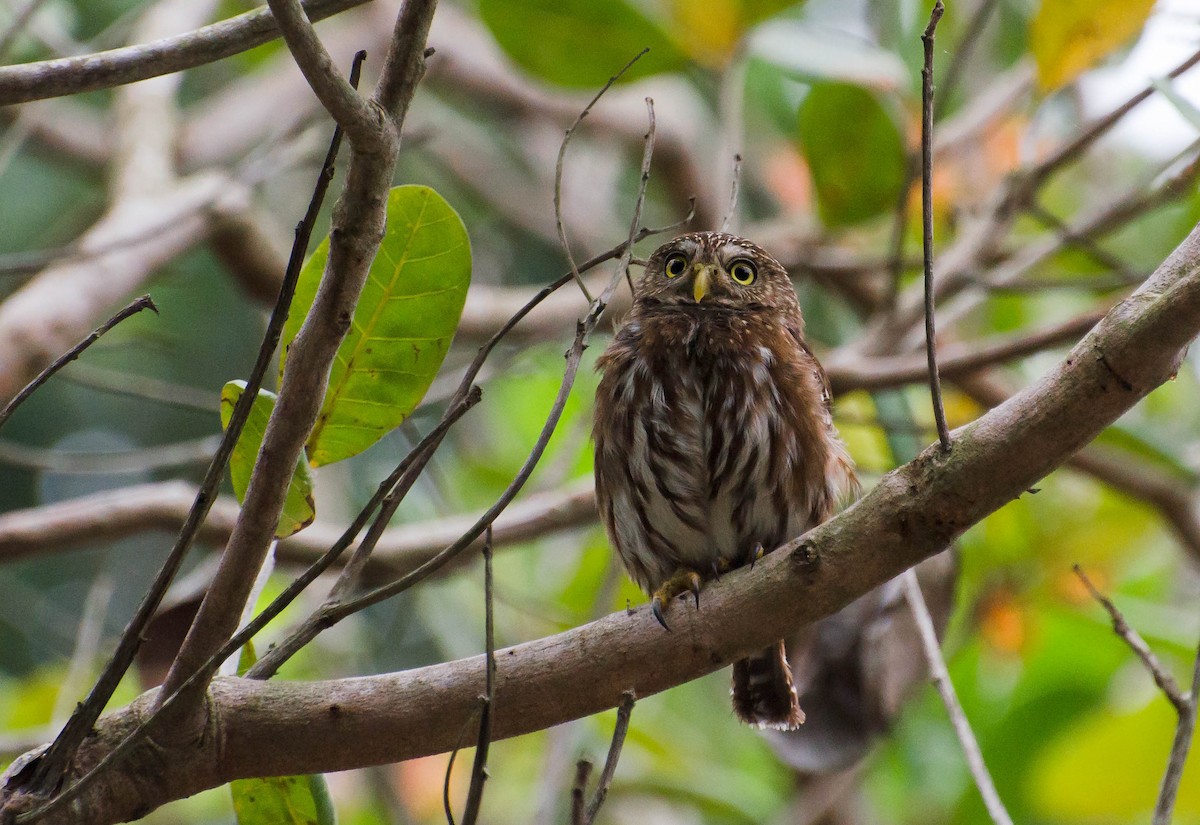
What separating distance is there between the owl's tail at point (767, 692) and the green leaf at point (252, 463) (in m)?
1.46


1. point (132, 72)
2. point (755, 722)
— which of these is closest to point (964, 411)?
point (755, 722)

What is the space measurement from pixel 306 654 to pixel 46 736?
83.8 inches

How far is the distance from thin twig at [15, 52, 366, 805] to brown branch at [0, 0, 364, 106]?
159mm

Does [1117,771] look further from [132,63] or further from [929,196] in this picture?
[132,63]

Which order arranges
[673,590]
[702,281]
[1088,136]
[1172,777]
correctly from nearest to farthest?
[1172,777], [673,590], [702,281], [1088,136]

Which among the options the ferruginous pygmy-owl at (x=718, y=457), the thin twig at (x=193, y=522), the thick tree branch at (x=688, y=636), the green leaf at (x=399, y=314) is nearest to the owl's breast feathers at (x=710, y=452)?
the ferruginous pygmy-owl at (x=718, y=457)

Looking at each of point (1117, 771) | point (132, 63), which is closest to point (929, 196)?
point (132, 63)

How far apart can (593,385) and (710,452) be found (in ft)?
8.19

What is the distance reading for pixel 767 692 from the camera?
130 inches

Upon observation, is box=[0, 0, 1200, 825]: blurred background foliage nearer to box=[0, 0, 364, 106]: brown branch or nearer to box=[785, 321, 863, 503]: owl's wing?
box=[785, 321, 863, 503]: owl's wing

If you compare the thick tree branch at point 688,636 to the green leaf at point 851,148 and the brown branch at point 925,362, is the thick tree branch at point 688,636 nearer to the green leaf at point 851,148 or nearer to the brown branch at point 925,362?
the brown branch at point 925,362

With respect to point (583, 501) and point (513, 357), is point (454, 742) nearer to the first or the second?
point (583, 501)

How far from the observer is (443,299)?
227 centimetres

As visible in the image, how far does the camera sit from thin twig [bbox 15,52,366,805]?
178cm
